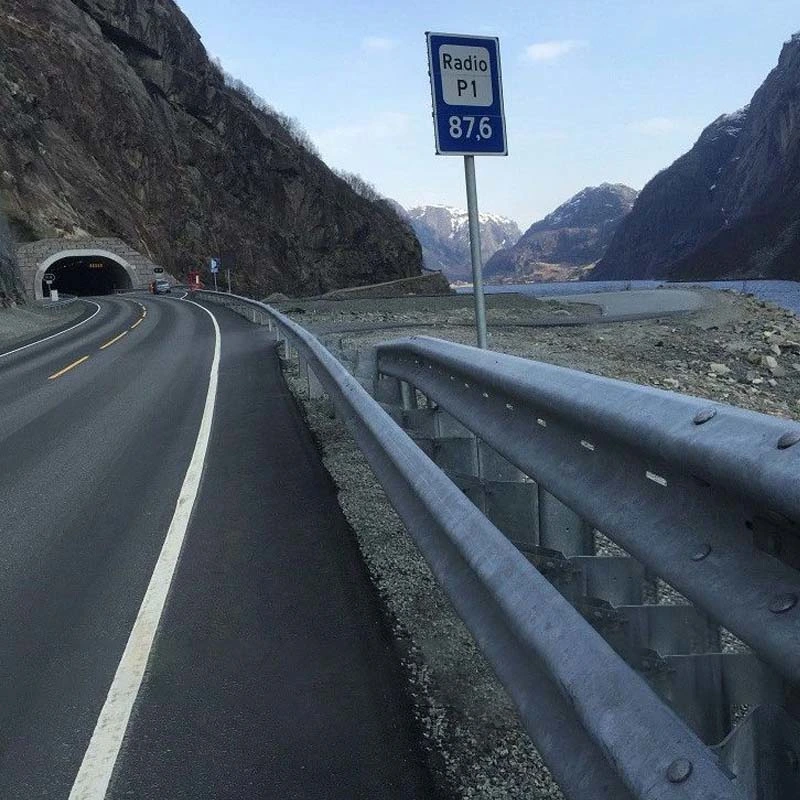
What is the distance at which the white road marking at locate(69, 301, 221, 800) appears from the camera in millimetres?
2578

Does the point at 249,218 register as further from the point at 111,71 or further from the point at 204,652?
the point at 204,652

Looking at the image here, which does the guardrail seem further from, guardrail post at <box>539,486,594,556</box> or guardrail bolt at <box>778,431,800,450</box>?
guardrail post at <box>539,486,594,556</box>

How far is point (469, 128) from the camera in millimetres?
6301

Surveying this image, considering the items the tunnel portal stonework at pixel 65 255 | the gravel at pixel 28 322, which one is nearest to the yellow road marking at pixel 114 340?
the gravel at pixel 28 322

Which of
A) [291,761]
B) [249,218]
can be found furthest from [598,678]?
[249,218]

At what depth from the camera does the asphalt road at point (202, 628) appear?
8.56 ft

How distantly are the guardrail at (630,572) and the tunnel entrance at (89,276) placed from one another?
204ft

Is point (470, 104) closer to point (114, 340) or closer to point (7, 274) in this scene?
point (114, 340)

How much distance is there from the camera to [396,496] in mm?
3893

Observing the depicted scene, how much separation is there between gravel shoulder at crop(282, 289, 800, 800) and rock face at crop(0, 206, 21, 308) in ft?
55.2

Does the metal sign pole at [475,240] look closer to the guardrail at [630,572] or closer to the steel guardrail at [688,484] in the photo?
the guardrail at [630,572]

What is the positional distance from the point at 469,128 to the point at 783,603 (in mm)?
5566

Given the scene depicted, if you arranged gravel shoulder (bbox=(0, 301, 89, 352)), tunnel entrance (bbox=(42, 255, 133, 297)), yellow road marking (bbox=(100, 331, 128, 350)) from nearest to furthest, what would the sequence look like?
yellow road marking (bbox=(100, 331, 128, 350))
gravel shoulder (bbox=(0, 301, 89, 352))
tunnel entrance (bbox=(42, 255, 133, 297))

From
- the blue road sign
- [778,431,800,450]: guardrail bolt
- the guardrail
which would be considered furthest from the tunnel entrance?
[778,431,800,450]: guardrail bolt
